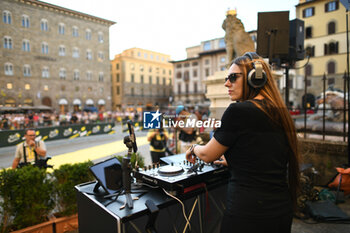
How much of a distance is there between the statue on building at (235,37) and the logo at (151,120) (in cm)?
254

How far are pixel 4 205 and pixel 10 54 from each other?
6.33 feet

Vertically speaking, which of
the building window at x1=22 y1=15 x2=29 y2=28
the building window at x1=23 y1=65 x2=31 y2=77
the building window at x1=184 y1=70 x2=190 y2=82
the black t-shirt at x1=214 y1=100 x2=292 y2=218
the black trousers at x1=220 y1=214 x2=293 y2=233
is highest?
the building window at x1=184 y1=70 x2=190 y2=82

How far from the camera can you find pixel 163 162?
237cm

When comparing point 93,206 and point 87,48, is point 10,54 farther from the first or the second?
point 93,206

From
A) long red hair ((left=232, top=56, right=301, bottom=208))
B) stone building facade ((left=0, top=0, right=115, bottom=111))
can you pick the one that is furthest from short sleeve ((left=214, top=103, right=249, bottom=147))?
stone building facade ((left=0, top=0, right=115, bottom=111))

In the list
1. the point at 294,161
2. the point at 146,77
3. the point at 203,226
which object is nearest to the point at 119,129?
the point at 146,77

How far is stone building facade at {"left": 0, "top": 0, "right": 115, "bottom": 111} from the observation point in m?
2.81

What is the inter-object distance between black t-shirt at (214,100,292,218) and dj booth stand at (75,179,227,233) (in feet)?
2.15

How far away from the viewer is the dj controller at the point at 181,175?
1.69 metres

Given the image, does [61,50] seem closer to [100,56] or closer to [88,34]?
[88,34]

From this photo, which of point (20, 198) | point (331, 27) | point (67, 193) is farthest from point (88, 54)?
point (331, 27)

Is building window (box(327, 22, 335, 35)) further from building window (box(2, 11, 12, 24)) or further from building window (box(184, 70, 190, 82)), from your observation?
building window (box(184, 70, 190, 82))

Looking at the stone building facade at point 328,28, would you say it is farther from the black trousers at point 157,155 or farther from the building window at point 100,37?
the building window at point 100,37

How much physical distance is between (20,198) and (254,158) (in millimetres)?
2784
